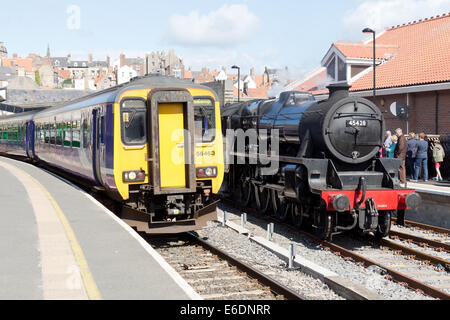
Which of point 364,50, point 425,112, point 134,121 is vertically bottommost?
point 134,121

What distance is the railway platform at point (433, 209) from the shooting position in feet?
41.1

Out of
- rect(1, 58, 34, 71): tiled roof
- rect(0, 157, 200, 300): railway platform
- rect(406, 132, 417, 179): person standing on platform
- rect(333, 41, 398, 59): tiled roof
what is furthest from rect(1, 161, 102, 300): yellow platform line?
rect(1, 58, 34, 71): tiled roof

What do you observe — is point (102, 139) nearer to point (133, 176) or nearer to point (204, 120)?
point (133, 176)

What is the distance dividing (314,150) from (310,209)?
1320 millimetres

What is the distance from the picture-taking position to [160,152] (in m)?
9.45

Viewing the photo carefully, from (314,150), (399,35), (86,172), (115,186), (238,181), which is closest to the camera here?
(115,186)

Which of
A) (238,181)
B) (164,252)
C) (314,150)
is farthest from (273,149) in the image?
(164,252)

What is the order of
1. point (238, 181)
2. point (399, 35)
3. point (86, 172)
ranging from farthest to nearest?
1. point (399, 35)
2. point (238, 181)
3. point (86, 172)

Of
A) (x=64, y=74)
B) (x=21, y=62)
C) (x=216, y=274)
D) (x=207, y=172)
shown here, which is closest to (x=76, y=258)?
(x=216, y=274)

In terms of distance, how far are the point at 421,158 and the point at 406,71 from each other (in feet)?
22.8

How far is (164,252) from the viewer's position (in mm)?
9500

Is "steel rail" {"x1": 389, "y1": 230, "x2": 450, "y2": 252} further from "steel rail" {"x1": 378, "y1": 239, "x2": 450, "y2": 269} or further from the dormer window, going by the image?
the dormer window

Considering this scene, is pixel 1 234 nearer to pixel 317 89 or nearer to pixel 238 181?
pixel 238 181

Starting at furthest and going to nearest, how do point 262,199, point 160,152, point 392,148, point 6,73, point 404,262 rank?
point 6,73, point 392,148, point 262,199, point 160,152, point 404,262
